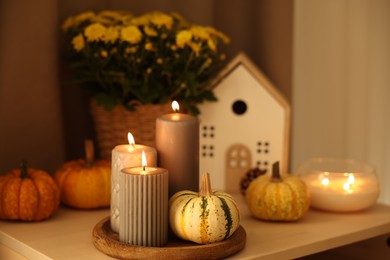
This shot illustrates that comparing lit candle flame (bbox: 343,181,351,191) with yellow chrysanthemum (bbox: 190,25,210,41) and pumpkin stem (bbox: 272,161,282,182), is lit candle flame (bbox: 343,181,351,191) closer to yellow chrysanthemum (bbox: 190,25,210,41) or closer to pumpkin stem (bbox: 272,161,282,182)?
pumpkin stem (bbox: 272,161,282,182)

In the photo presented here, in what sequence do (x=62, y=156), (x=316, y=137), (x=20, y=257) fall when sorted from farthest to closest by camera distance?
(x=316, y=137)
(x=62, y=156)
(x=20, y=257)

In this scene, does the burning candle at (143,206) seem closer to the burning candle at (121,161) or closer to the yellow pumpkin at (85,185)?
the burning candle at (121,161)

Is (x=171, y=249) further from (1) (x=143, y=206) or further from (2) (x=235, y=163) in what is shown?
A: (2) (x=235, y=163)

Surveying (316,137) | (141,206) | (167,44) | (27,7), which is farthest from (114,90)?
(316,137)

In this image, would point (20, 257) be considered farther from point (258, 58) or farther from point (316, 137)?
point (316, 137)

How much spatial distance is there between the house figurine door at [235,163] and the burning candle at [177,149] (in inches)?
18.4

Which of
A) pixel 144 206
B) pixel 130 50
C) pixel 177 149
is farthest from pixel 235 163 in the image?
pixel 144 206

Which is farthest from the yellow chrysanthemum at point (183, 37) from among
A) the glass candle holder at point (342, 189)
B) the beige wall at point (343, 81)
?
the beige wall at point (343, 81)

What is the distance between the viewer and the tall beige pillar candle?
3.25 feet

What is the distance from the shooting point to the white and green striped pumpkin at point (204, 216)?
3.29 ft

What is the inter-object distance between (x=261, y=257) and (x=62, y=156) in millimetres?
634

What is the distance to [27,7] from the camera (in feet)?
4.60

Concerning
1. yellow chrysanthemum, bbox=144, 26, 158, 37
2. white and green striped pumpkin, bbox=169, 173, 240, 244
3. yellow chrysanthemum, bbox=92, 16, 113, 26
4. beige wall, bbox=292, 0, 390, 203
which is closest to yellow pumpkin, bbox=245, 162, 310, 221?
white and green striped pumpkin, bbox=169, 173, 240, 244

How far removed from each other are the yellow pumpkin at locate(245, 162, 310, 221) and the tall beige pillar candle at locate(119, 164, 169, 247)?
0.90 feet
